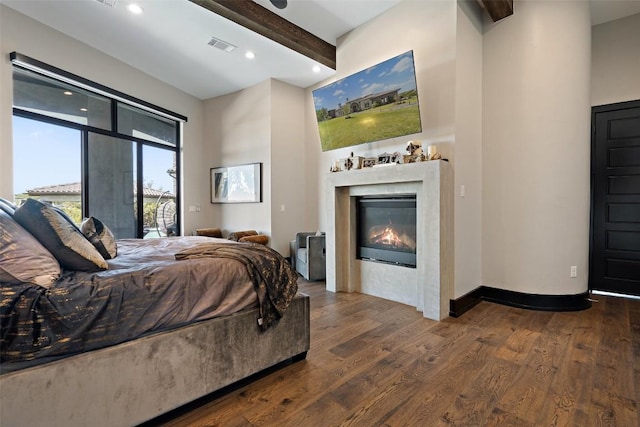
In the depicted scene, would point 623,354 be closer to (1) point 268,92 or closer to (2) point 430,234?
(2) point 430,234

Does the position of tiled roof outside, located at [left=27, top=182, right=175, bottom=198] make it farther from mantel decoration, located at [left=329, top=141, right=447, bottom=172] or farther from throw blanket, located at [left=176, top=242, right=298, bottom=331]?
mantel decoration, located at [left=329, top=141, right=447, bottom=172]

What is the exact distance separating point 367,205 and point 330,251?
2.55 feet

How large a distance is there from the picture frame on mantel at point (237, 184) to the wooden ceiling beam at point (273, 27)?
2025mm

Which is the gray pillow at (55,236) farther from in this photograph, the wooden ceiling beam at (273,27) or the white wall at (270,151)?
the white wall at (270,151)

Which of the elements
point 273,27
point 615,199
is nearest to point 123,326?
point 273,27

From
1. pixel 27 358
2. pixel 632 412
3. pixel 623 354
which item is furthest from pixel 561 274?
pixel 27 358

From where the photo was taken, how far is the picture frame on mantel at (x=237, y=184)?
18.1 feet

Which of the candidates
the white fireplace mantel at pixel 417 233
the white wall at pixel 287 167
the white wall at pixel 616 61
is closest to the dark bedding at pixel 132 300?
the white fireplace mantel at pixel 417 233

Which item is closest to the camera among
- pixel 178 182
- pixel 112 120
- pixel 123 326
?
pixel 123 326

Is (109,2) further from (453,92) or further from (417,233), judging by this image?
(417,233)

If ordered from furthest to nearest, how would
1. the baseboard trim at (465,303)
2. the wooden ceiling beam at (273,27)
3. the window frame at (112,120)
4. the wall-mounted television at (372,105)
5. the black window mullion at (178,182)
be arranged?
the black window mullion at (178,182) → the window frame at (112,120) → the wooden ceiling beam at (273,27) → the wall-mounted television at (372,105) → the baseboard trim at (465,303)

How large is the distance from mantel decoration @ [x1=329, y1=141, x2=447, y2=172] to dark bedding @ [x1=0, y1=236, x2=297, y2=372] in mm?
1948

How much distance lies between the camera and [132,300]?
1.46 m

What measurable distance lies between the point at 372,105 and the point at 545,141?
1897 millimetres
